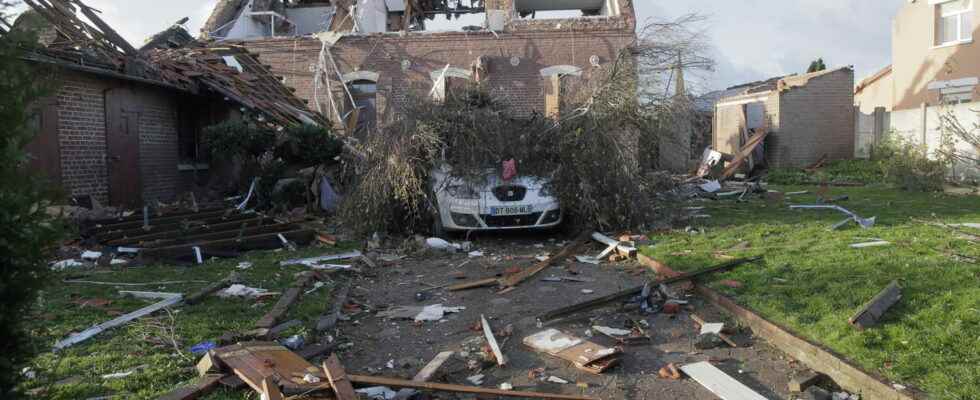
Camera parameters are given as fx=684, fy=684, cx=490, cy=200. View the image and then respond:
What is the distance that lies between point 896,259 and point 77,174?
44.5 ft

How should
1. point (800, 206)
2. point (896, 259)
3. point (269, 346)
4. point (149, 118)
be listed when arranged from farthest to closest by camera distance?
point (149, 118) → point (800, 206) → point (896, 259) → point (269, 346)

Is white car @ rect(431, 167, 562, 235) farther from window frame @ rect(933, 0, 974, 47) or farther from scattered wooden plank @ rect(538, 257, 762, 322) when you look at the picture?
window frame @ rect(933, 0, 974, 47)

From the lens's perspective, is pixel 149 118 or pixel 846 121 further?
pixel 846 121

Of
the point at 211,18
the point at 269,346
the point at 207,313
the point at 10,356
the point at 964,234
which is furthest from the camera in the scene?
the point at 211,18

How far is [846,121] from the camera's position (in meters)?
22.9

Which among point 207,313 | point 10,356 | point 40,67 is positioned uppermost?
point 40,67

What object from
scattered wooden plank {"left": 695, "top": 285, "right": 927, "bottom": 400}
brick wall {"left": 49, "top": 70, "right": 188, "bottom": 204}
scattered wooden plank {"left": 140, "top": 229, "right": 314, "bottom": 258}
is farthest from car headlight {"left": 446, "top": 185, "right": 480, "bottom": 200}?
brick wall {"left": 49, "top": 70, "right": 188, "bottom": 204}

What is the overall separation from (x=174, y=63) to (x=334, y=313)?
1263cm

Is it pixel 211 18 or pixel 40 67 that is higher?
pixel 211 18

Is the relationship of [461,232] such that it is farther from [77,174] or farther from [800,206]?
[77,174]

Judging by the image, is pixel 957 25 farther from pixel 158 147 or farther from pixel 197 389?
pixel 197 389

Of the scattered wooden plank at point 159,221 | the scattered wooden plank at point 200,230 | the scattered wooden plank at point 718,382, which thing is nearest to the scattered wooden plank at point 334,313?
the scattered wooden plank at point 718,382

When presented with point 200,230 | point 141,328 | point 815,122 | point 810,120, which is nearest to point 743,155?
point 810,120

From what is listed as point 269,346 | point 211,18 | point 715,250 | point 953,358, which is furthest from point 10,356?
point 211,18
